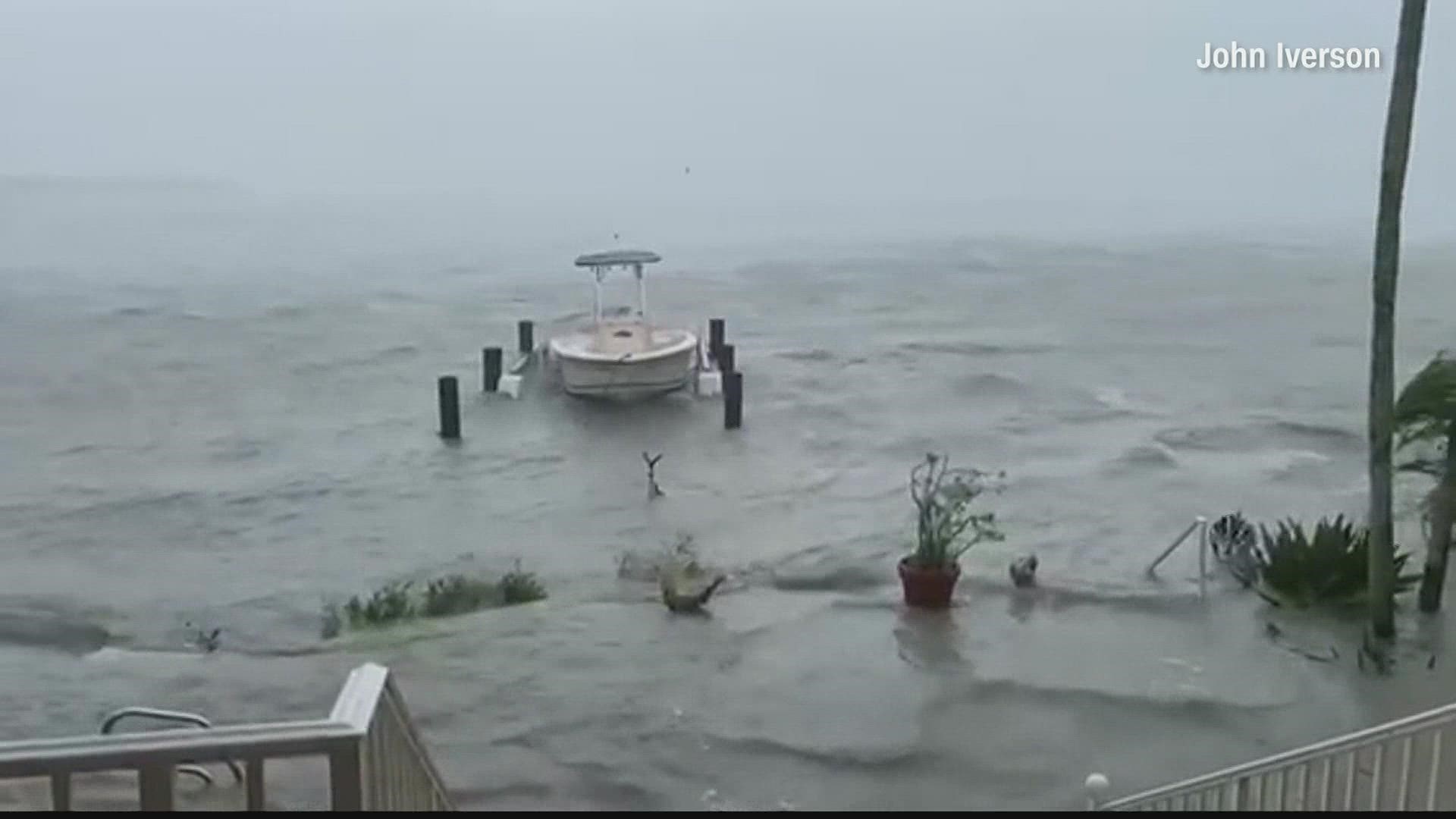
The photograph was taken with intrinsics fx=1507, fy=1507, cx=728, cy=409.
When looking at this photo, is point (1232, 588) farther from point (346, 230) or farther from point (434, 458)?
point (346, 230)

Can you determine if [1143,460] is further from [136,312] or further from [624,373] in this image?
[136,312]

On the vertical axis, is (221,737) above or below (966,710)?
above

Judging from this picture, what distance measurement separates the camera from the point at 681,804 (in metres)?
5.07

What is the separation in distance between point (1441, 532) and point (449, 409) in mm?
12206

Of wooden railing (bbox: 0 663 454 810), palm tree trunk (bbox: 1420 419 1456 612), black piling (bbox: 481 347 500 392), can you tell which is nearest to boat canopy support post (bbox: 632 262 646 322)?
black piling (bbox: 481 347 500 392)

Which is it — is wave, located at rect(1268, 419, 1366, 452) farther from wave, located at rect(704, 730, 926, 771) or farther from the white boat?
wave, located at rect(704, 730, 926, 771)

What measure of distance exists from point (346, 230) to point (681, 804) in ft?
188

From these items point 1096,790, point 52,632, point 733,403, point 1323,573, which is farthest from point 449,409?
point 1096,790

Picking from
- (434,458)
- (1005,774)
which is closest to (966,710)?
(1005,774)

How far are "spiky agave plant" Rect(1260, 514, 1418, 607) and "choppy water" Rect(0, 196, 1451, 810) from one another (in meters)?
0.26

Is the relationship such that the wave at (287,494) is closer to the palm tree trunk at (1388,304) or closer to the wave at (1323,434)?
the wave at (1323,434)

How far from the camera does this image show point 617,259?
20.5 metres

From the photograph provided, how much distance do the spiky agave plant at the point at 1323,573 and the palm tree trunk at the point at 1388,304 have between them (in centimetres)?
72

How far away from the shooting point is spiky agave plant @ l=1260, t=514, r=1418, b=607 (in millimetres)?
7688
